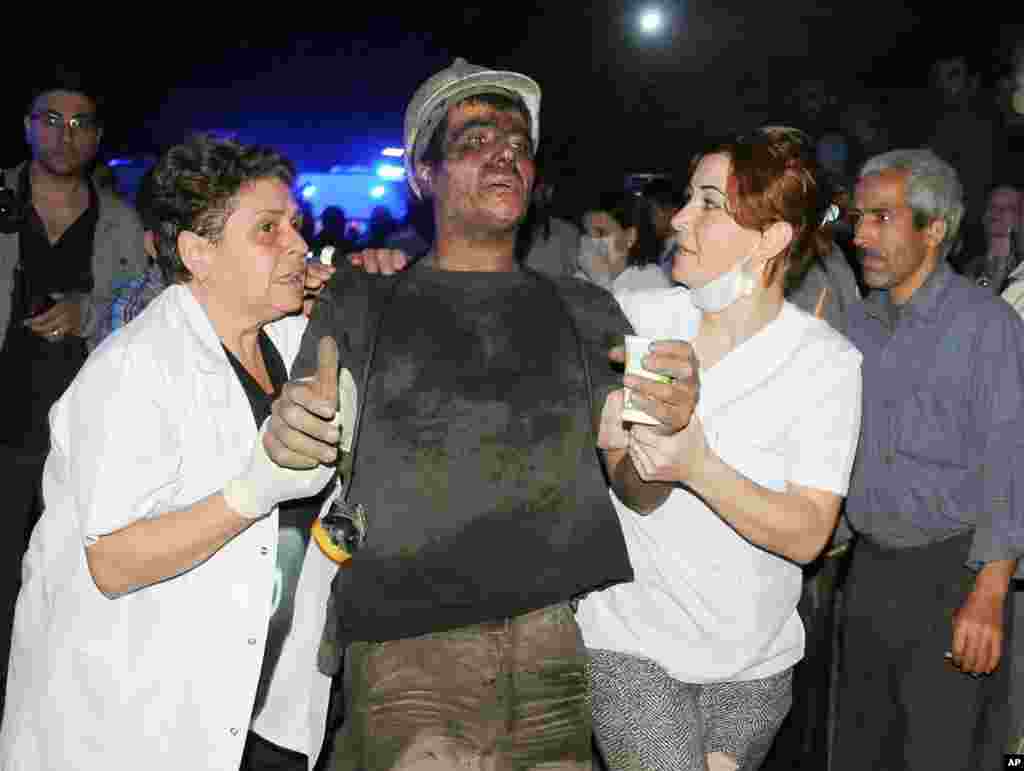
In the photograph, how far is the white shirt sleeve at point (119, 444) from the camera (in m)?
2.75

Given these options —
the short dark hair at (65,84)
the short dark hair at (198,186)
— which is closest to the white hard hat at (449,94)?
the short dark hair at (198,186)

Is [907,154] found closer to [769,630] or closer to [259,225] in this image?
[769,630]

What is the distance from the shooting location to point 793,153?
3.20 metres

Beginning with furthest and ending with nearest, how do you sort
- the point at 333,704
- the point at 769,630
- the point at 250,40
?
1. the point at 250,40
2. the point at 333,704
3. the point at 769,630

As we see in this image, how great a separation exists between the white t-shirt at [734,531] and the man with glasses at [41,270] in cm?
336

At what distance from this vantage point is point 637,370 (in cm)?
252

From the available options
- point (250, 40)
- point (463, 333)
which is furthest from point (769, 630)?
point (250, 40)

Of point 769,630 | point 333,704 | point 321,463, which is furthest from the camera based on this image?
point 333,704

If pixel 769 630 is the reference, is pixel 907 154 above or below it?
above

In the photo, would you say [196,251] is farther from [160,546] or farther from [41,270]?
[41,270]

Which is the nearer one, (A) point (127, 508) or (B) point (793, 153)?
(A) point (127, 508)

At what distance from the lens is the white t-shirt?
3072 mm

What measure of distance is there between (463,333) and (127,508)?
0.97m

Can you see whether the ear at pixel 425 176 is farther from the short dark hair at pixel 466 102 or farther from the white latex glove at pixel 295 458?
the white latex glove at pixel 295 458
